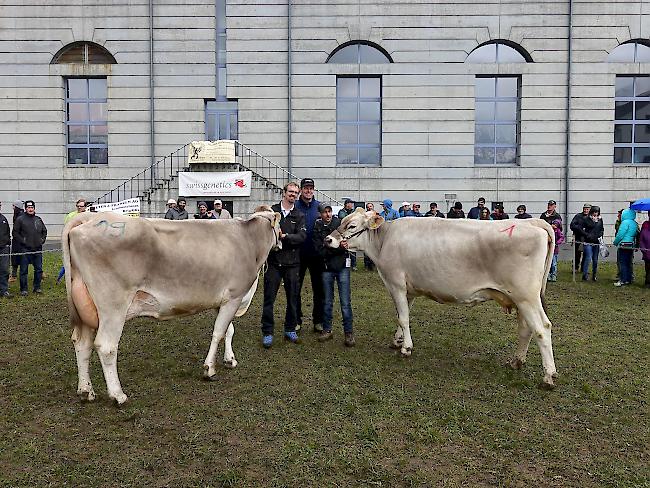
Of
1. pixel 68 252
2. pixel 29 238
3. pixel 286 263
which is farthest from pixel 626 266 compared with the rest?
pixel 29 238

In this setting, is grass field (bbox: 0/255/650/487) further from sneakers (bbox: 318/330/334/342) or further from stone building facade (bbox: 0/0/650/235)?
stone building facade (bbox: 0/0/650/235)

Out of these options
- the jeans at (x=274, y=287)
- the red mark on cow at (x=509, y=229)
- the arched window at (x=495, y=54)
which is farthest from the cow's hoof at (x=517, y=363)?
the arched window at (x=495, y=54)

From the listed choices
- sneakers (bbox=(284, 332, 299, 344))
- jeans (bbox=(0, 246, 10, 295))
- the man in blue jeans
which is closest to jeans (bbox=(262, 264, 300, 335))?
sneakers (bbox=(284, 332, 299, 344))

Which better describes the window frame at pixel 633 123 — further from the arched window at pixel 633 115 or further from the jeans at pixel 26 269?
the jeans at pixel 26 269

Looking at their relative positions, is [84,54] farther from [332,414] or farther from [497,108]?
[332,414]

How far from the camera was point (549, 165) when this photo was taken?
2225 centimetres

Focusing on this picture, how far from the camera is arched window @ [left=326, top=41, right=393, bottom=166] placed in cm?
2258

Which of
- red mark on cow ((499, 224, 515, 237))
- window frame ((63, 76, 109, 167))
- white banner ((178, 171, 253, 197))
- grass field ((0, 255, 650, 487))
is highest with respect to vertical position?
window frame ((63, 76, 109, 167))

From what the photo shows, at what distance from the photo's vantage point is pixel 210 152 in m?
20.8

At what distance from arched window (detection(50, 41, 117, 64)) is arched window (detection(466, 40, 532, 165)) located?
52.4 feet

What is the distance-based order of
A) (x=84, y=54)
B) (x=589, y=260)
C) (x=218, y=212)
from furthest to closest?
(x=84, y=54), (x=589, y=260), (x=218, y=212)

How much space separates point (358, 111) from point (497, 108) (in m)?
6.14

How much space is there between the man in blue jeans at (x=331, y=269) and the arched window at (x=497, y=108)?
56.4 ft

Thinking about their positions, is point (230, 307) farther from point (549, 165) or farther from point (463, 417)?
point (549, 165)
